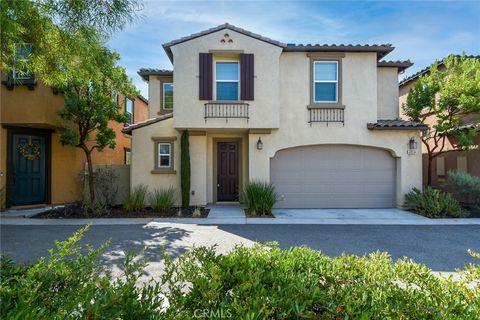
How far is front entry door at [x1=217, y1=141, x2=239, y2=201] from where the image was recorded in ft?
40.8

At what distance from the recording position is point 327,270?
106 inches

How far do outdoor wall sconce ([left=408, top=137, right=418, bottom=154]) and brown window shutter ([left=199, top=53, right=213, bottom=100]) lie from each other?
26.7 ft

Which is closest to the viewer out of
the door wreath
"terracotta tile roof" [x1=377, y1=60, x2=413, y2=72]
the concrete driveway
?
the concrete driveway

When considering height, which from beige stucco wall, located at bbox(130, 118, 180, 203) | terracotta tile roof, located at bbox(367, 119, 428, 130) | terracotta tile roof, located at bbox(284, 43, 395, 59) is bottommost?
beige stucco wall, located at bbox(130, 118, 180, 203)

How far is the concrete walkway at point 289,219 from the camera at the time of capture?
8.89 m

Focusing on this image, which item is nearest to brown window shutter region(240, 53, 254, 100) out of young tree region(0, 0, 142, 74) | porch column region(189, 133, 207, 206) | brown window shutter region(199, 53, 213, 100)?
brown window shutter region(199, 53, 213, 100)

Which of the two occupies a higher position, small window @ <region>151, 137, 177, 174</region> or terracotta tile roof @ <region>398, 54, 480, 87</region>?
terracotta tile roof @ <region>398, 54, 480, 87</region>

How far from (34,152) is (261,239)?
10447mm

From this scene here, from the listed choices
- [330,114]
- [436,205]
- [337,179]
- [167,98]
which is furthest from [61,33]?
[436,205]

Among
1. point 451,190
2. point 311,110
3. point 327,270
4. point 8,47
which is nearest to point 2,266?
point 327,270

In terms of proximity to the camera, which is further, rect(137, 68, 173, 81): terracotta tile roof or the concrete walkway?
rect(137, 68, 173, 81): terracotta tile roof

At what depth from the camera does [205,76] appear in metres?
10.6

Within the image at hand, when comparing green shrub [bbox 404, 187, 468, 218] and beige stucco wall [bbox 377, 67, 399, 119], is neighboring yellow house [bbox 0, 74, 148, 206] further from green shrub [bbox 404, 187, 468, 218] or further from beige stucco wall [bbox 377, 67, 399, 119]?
green shrub [bbox 404, 187, 468, 218]

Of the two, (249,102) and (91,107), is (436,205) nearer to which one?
(249,102)
